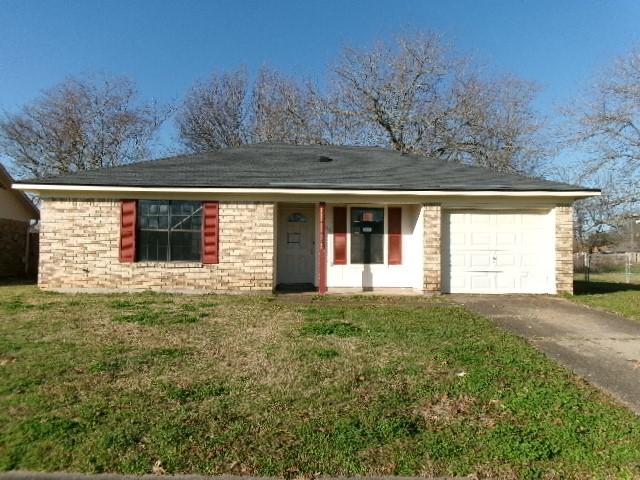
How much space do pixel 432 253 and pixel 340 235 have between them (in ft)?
7.85

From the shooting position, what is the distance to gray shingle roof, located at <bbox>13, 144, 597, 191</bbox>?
33.9ft

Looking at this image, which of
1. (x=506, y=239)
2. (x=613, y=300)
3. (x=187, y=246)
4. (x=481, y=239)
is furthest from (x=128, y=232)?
(x=613, y=300)

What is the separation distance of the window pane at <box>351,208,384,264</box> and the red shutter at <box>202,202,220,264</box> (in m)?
3.50

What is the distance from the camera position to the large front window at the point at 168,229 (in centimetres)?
1039

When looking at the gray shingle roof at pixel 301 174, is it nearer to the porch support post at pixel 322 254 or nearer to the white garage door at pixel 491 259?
the porch support post at pixel 322 254

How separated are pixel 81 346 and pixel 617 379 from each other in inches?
237

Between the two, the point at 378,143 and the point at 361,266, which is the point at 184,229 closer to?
the point at 361,266

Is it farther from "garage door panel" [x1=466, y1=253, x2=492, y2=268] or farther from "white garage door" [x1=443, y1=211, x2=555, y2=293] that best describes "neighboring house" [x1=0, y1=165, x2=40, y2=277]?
"garage door panel" [x1=466, y1=253, x2=492, y2=268]

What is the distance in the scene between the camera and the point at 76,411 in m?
3.35

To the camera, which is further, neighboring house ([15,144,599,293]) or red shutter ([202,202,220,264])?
red shutter ([202,202,220,264])

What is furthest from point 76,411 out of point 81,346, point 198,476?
point 81,346

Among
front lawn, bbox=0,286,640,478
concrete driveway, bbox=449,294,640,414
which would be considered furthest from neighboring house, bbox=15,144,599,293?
front lawn, bbox=0,286,640,478

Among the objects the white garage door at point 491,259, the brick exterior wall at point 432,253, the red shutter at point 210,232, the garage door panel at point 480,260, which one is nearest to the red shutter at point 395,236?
the brick exterior wall at point 432,253

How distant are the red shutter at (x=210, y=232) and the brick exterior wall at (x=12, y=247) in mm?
9727
